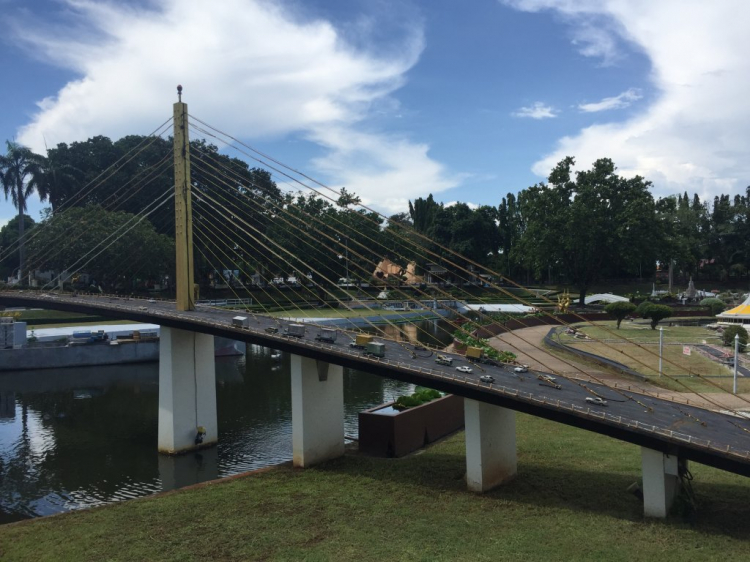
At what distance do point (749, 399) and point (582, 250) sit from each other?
184ft

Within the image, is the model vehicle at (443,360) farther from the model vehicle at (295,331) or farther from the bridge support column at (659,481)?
the bridge support column at (659,481)

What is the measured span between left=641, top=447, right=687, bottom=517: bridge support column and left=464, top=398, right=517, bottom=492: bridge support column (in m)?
5.37

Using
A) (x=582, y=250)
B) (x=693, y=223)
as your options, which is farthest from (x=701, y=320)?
(x=693, y=223)

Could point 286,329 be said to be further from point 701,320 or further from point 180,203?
point 701,320

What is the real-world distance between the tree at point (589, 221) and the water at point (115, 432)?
155 feet

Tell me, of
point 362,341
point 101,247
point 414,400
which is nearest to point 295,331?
point 362,341

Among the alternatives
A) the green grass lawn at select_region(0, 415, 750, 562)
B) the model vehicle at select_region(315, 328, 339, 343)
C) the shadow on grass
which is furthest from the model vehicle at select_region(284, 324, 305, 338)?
the green grass lawn at select_region(0, 415, 750, 562)

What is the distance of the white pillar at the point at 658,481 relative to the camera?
57.7ft

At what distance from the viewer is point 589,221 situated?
8606cm

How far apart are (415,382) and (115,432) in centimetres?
2270

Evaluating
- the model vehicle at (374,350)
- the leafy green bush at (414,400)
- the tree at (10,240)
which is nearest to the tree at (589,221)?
the leafy green bush at (414,400)

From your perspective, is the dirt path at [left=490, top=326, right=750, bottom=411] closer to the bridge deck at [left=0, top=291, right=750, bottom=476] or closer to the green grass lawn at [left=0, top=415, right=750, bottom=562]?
the bridge deck at [left=0, top=291, right=750, bottom=476]

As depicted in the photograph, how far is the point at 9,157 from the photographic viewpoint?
277 ft

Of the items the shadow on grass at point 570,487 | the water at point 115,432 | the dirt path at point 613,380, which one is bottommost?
the water at point 115,432
